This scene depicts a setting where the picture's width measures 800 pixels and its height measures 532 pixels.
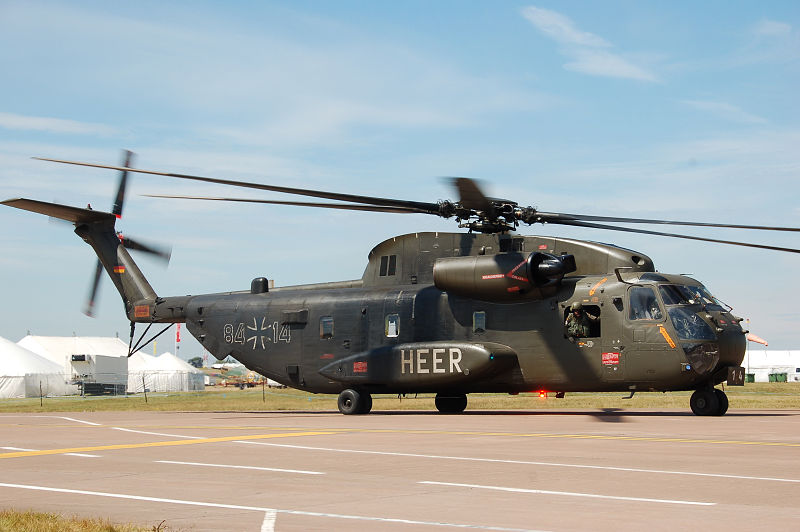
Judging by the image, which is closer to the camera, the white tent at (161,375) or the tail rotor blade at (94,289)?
the tail rotor blade at (94,289)

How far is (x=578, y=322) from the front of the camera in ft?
79.9

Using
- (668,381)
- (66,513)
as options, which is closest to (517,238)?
(668,381)

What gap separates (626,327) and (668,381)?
1754 mm

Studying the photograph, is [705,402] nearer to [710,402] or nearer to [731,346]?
[710,402]

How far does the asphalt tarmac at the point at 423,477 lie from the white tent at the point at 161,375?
65.4m


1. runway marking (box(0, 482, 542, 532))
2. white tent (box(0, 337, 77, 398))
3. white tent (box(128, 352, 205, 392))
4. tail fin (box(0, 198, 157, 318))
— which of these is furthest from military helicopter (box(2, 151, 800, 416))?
white tent (box(128, 352, 205, 392))

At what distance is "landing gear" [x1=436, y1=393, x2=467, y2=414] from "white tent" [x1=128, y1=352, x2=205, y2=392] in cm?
5463

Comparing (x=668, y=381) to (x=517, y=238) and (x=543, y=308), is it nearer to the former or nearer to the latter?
(x=543, y=308)

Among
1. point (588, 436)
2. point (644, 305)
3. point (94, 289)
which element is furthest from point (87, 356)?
point (588, 436)

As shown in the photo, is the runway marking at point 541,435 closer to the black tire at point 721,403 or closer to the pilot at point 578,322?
the pilot at point 578,322

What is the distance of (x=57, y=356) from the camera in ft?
281

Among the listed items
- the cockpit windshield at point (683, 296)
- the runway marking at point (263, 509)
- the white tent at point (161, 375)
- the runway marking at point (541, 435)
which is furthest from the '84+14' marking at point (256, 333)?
the white tent at point (161, 375)

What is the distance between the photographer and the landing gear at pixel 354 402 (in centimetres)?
2778

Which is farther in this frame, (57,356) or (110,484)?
(57,356)
